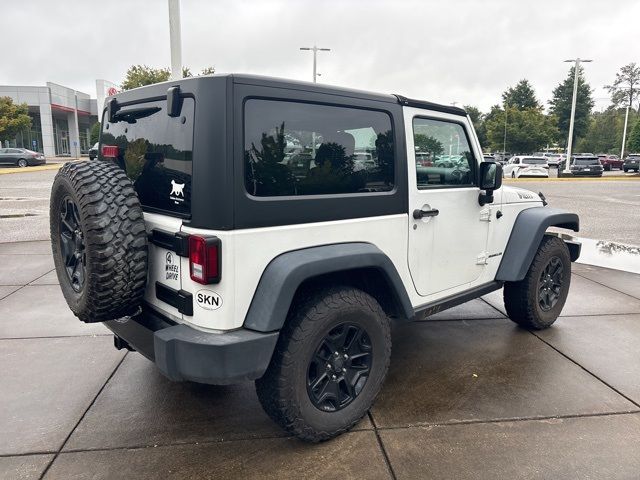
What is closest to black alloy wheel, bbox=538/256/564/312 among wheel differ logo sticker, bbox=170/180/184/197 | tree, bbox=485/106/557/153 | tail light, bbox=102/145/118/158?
wheel differ logo sticker, bbox=170/180/184/197

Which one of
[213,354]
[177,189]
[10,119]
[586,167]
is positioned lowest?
[213,354]

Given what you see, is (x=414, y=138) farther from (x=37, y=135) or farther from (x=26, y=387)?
(x=37, y=135)

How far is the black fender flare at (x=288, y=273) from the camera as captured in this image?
7.57 ft

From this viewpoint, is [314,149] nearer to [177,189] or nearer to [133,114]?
[177,189]

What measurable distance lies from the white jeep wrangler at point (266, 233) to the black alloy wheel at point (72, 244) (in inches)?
0.5

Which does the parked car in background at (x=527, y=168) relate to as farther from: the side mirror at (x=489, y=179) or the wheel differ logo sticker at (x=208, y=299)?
the wheel differ logo sticker at (x=208, y=299)

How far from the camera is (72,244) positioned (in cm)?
282

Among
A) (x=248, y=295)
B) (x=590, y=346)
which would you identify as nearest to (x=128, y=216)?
(x=248, y=295)

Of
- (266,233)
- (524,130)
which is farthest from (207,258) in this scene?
(524,130)

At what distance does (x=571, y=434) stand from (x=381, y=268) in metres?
1.49

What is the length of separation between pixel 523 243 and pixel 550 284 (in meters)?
0.74

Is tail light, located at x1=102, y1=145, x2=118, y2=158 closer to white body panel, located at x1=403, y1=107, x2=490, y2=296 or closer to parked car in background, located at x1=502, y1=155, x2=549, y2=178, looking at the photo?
white body panel, located at x1=403, y1=107, x2=490, y2=296

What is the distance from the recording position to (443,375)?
3.57 meters

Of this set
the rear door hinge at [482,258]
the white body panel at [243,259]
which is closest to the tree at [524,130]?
the rear door hinge at [482,258]
